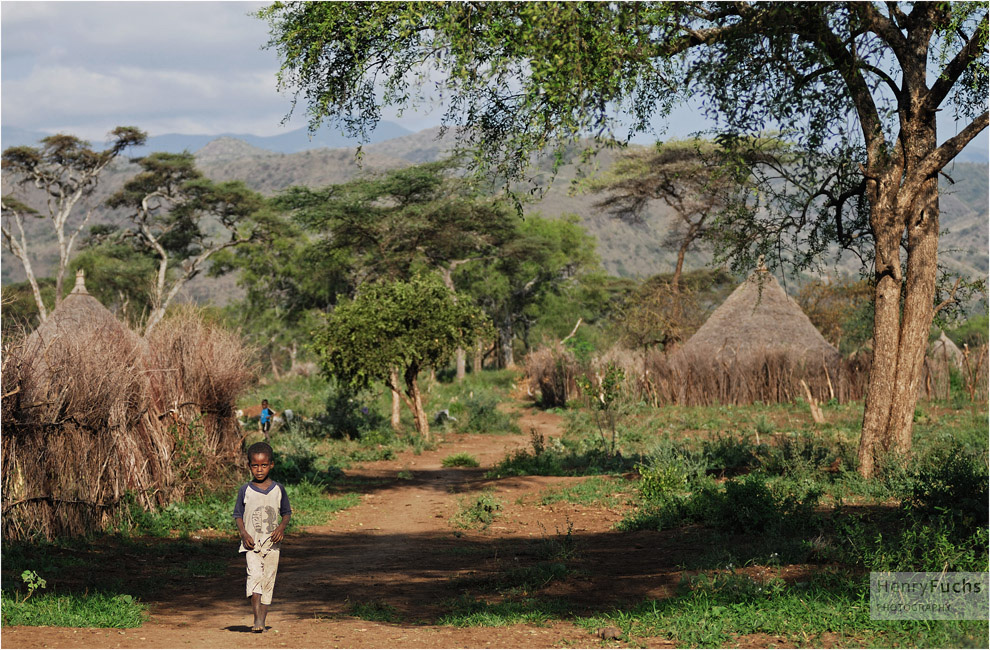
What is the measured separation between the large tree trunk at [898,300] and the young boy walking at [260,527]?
24.5ft

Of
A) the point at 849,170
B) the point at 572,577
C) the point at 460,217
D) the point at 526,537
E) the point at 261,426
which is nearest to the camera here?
the point at 572,577

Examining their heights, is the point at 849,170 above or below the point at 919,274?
above

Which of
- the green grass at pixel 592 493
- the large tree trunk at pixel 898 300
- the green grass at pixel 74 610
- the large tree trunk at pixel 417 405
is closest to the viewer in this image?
the green grass at pixel 74 610

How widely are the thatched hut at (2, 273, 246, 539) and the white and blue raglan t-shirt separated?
3827 millimetres

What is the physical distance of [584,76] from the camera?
27.0ft

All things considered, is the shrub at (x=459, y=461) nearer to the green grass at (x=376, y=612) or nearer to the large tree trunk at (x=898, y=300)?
the large tree trunk at (x=898, y=300)

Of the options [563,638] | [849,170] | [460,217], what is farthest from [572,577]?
[460,217]

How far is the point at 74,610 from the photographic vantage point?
622 cm

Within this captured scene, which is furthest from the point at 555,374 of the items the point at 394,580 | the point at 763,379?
the point at 394,580

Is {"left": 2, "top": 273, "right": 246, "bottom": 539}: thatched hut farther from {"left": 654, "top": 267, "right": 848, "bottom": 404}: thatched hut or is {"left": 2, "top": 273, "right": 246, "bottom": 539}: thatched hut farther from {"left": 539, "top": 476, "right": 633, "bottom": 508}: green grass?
{"left": 654, "top": 267, "right": 848, "bottom": 404}: thatched hut

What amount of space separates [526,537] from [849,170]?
→ 6.34 metres

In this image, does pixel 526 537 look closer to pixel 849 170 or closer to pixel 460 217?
pixel 849 170

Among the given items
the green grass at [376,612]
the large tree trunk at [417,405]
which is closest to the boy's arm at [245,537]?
the green grass at [376,612]

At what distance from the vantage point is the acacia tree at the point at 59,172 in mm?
34531
